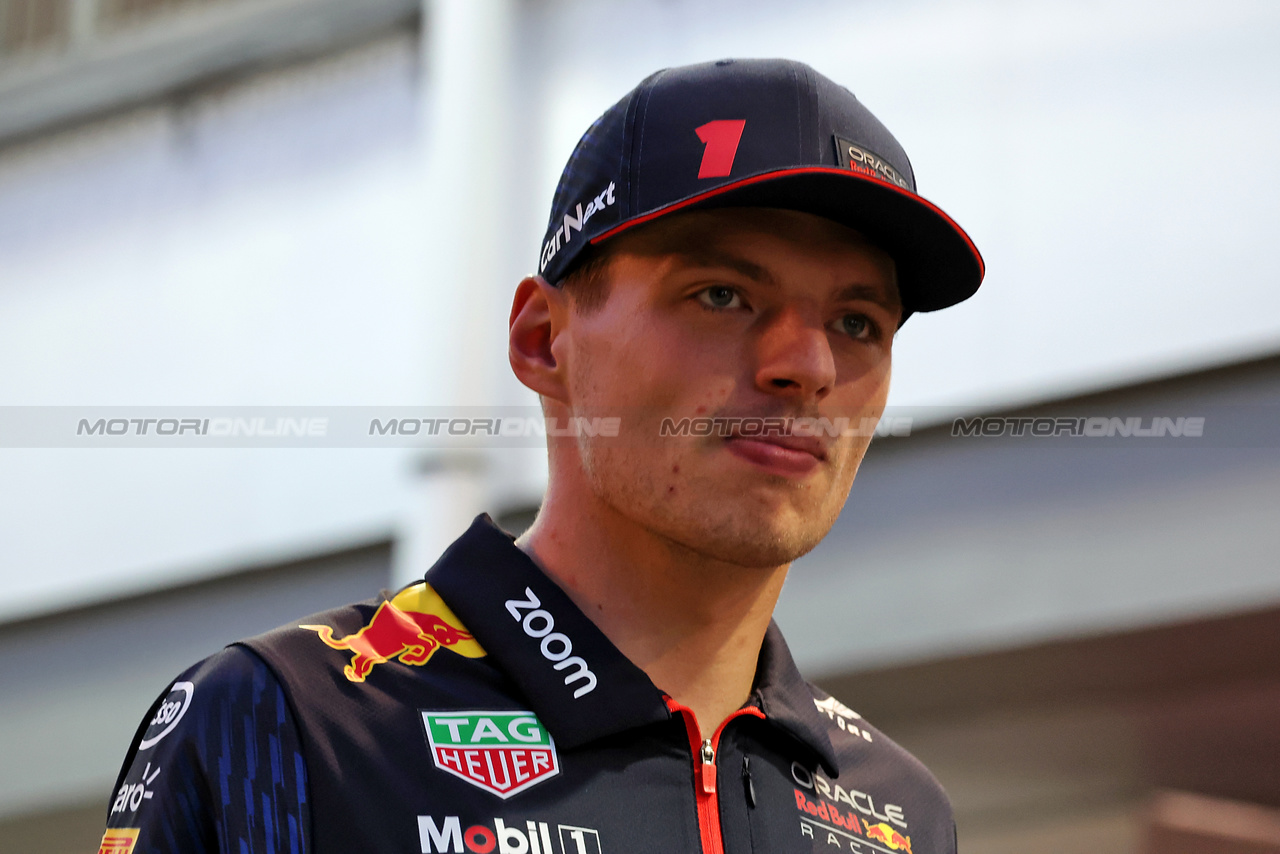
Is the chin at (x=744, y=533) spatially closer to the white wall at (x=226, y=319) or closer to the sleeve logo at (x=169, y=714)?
the sleeve logo at (x=169, y=714)

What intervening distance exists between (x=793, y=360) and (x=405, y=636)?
48cm

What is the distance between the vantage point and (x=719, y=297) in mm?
1253

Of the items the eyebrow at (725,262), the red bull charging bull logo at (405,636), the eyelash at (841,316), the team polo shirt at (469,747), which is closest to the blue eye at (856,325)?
the eyelash at (841,316)

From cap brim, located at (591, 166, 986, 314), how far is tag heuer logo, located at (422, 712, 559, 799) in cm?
49

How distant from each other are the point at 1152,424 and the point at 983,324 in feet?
1.89

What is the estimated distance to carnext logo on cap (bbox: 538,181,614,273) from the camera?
4.27 feet

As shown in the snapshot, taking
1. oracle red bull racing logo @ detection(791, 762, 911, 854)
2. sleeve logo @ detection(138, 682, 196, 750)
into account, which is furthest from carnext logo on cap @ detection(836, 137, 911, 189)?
sleeve logo @ detection(138, 682, 196, 750)

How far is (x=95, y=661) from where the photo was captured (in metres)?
4.64

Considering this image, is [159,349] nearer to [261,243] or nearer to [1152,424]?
[261,243]

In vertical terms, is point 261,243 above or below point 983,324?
above

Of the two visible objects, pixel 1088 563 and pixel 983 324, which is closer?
pixel 1088 563

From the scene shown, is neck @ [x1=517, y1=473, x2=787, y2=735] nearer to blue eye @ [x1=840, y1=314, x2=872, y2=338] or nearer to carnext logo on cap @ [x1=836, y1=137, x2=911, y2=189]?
blue eye @ [x1=840, y1=314, x2=872, y2=338]

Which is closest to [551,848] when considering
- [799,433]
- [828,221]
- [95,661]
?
[799,433]

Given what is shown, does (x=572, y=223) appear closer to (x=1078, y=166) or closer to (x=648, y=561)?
(x=648, y=561)
